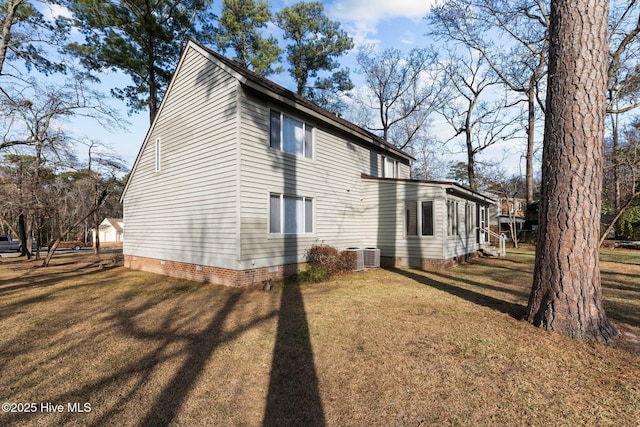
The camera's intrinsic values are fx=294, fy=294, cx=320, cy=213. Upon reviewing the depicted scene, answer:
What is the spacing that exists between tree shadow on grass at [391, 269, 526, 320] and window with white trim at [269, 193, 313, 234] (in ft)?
13.5

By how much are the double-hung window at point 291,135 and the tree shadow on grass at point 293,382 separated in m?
6.16

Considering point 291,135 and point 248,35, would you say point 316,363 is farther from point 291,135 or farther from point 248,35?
point 248,35

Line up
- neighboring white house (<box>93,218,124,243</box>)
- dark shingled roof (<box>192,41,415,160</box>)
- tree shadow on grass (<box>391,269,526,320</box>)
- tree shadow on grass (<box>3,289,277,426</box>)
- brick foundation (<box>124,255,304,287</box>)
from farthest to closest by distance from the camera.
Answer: neighboring white house (<box>93,218,124,243</box>)
dark shingled roof (<box>192,41,415,160</box>)
brick foundation (<box>124,255,304,287</box>)
tree shadow on grass (<box>391,269,526,320</box>)
tree shadow on grass (<box>3,289,277,426</box>)

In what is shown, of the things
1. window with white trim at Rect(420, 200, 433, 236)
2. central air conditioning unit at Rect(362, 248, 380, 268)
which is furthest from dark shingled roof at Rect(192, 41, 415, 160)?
central air conditioning unit at Rect(362, 248, 380, 268)

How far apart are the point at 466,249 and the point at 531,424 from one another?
13058mm

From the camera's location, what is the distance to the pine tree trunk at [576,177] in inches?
177

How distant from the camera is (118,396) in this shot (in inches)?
126

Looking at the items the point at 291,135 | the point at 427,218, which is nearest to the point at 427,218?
the point at 427,218

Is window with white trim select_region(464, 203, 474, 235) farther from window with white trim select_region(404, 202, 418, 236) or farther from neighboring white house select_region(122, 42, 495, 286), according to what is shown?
window with white trim select_region(404, 202, 418, 236)

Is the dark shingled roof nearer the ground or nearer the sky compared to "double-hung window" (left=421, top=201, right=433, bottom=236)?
nearer the sky

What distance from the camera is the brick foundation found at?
8406 millimetres

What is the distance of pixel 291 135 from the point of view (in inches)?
404

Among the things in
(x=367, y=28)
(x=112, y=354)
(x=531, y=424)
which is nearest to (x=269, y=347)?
(x=112, y=354)

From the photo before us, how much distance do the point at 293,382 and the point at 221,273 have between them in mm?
6012
